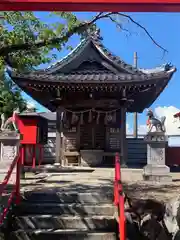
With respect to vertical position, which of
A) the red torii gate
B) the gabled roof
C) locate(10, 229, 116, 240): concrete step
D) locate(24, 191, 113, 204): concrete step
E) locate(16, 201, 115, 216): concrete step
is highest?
the gabled roof

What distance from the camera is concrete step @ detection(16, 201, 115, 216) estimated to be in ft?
20.7

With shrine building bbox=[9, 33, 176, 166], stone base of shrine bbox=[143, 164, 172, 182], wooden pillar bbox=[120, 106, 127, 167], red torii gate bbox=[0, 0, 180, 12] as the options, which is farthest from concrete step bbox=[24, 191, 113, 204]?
wooden pillar bbox=[120, 106, 127, 167]

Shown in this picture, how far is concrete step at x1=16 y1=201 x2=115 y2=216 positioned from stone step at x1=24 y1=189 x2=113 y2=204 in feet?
1.00

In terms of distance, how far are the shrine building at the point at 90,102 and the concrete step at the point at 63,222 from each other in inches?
341

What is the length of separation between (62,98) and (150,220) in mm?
10003

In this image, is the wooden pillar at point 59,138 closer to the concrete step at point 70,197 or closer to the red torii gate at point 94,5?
the concrete step at point 70,197

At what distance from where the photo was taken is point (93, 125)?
15.6 metres

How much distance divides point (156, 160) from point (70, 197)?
15.4 ft

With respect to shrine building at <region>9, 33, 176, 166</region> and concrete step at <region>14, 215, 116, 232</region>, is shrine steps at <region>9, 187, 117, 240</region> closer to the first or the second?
concrete step at <region>14, 215, 116, 232</region>

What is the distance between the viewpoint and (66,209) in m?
6.39

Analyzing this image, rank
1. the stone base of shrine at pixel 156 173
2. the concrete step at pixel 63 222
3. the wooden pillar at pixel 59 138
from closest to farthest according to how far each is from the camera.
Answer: the concrete step at pixel 63 222 → the stone base of shrine at pixel 156 173 → the wooden pillar at pixel 59 138

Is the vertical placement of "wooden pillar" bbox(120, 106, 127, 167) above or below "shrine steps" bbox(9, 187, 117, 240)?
above

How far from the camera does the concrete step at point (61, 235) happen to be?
5523mm

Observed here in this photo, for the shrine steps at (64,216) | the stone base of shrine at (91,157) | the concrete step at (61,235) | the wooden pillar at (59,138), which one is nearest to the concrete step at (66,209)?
the shrine steps at (64,216)
